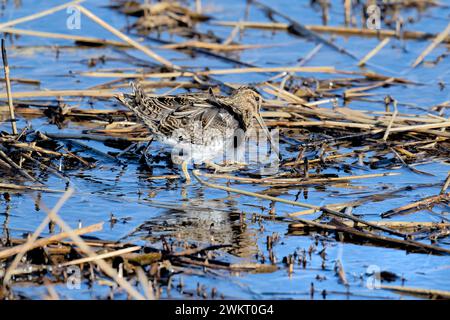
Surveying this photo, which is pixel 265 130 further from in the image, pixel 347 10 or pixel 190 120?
pixel 347 10

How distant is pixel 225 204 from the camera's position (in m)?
6.58

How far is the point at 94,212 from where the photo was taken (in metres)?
6.28

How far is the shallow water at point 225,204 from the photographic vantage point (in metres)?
5.23

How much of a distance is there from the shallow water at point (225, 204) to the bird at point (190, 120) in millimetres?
322

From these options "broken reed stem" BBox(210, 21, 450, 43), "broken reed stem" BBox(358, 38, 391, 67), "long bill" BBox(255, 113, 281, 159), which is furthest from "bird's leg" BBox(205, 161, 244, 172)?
"broken reed stem" BBox(210, 21, 450, 43)

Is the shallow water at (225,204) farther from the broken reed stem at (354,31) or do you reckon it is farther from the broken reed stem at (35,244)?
the broken reed stem at (354,31)

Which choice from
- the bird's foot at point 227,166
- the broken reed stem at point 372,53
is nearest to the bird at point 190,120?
the bird's foot at point 227,166

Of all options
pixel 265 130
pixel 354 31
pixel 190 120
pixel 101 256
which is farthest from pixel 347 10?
pixel 101 256

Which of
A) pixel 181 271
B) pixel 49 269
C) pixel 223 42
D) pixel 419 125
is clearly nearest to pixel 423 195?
pixel 419 125

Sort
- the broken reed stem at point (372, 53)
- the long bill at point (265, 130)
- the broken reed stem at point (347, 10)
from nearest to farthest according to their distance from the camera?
the long bill at point (265, 130), the broken reed stem at point (372, 53), the broken reed stem at point (347, 10)

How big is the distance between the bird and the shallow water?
32 cm

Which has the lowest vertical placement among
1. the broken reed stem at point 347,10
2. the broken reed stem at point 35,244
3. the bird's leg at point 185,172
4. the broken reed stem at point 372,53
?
the broken reed stem at point 35,244
